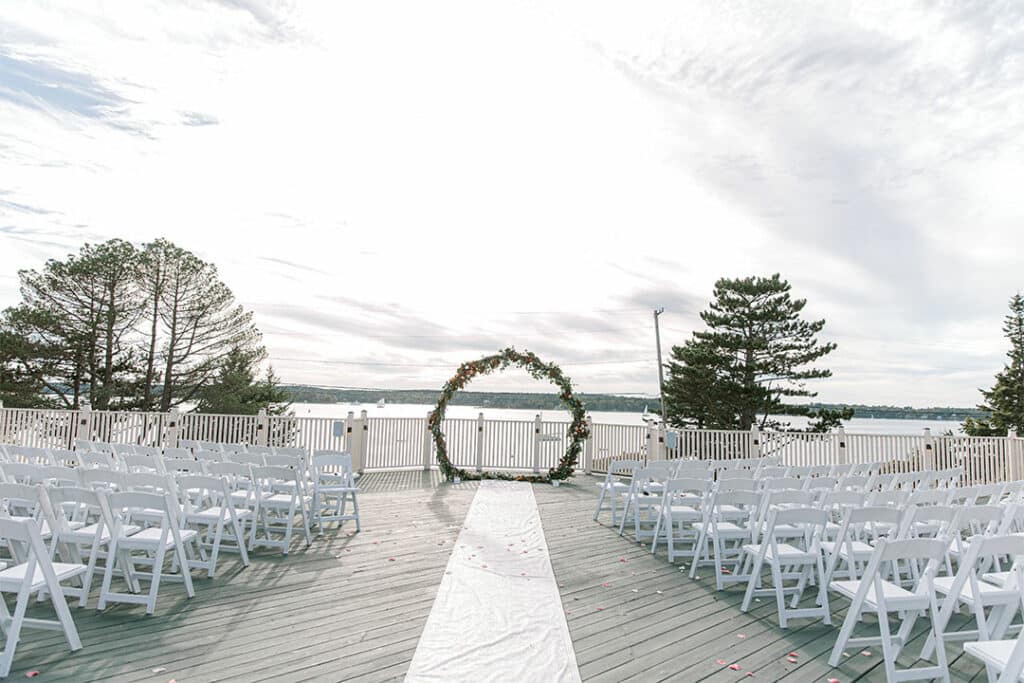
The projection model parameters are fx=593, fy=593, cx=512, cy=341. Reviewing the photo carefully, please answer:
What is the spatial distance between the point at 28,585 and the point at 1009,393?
37.7m

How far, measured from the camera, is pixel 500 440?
13.4 m

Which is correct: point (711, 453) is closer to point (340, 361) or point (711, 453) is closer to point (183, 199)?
point (183, 199)

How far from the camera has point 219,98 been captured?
9.05 meters

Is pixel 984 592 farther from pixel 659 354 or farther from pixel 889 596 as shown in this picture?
pixel 659 354

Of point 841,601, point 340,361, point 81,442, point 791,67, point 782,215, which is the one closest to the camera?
point 841,601

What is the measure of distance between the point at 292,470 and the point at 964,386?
35541mm

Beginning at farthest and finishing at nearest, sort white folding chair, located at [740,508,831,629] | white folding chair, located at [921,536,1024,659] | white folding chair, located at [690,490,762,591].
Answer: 1. white folding chair, located at [690,490,762,591]
2. white folding chair, located at [740,508,831,629]
3. white folding chair, located at [921,536,1024,659]

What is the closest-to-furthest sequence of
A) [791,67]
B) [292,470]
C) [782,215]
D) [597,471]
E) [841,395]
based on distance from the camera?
1. [292,470]
2. [791,67]
3. [782,215]
4. [597,471]
5. [841,395]

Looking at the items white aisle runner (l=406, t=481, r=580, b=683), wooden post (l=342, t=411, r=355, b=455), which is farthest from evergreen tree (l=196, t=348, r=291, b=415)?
white aisle runner (l=406, t=481, r=580, b=683)

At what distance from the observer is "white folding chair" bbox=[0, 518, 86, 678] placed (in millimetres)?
3105

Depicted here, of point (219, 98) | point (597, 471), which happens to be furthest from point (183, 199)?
point (597, 471)

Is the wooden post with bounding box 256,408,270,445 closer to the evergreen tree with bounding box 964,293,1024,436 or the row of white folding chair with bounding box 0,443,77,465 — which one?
the row of white folding chair with bounding box 0,443,77,465

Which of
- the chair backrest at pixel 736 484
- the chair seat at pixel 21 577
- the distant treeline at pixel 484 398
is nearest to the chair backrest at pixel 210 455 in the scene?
the chair seat at pixel 21 577

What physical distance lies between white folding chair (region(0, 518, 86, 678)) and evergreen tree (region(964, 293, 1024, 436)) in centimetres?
3588
